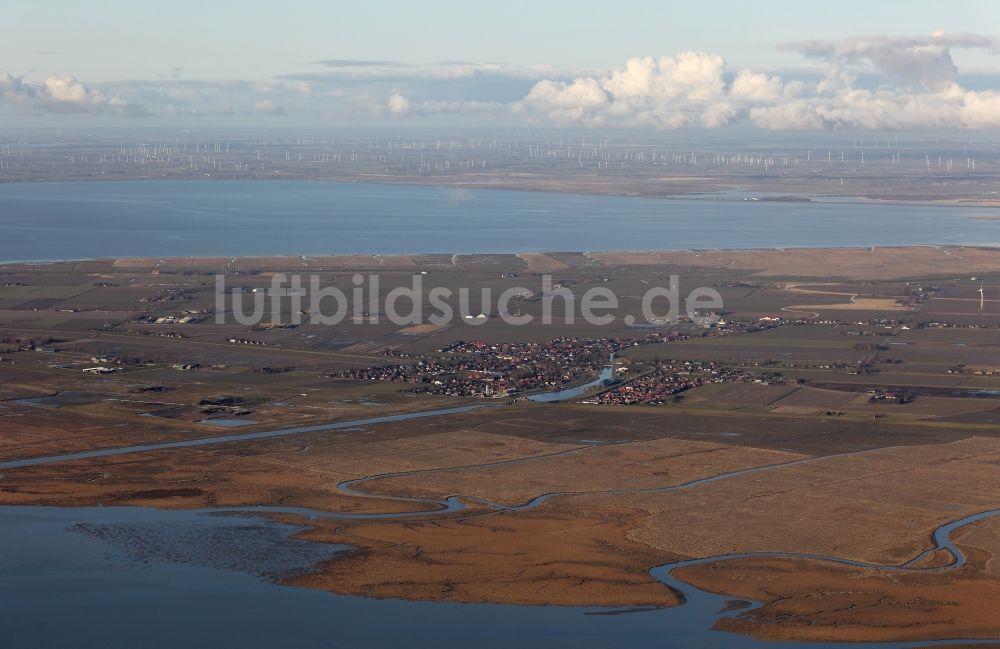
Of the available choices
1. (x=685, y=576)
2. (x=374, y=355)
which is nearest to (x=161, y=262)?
(x=374, y=355)

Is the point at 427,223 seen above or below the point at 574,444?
above

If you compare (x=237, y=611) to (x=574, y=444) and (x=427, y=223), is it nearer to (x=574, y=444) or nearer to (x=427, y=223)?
(x=574, y=444)

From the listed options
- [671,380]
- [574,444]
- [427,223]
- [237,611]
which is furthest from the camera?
[427,223]

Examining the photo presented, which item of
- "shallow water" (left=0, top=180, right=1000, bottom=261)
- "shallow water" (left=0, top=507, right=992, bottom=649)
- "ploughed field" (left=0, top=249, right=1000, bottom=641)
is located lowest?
"shallow water" (left=0, top=507, right=992, bottom=649)

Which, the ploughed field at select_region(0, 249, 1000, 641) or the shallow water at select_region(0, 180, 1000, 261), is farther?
the shallow water at select_region(0, 180, 1000, 261)

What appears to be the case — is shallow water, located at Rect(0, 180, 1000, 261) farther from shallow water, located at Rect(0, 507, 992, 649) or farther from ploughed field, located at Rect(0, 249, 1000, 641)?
shallow water, located at Rect(0, 507, 992, 649)

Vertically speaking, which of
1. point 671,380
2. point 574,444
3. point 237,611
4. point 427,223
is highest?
point 427,223

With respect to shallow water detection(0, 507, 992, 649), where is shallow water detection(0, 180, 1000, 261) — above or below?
above

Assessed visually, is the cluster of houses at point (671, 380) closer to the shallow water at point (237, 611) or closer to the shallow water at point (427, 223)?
the shallow water at point (237, 611)

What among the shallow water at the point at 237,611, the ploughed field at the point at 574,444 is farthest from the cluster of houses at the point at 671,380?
the shallow water at the point at 237,611

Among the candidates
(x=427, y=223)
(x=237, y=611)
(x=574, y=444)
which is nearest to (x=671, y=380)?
(x=574, y=444)

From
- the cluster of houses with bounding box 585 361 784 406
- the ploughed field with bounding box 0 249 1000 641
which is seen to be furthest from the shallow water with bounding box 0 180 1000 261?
the cluster of houses with bounding box 585 361 784 406
